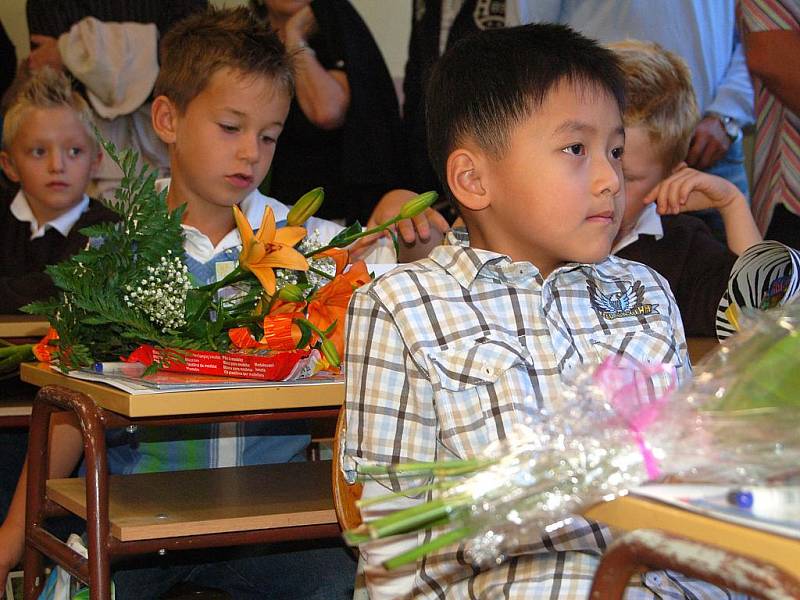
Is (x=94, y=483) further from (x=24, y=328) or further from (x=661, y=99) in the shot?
(x=661, y=99)

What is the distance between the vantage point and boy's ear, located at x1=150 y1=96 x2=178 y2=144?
2.87 meters

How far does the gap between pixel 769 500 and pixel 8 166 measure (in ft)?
13.6

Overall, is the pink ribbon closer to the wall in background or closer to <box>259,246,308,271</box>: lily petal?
<box>259,246,308,271</box>: lily petal

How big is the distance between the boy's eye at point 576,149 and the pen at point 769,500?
90 cm

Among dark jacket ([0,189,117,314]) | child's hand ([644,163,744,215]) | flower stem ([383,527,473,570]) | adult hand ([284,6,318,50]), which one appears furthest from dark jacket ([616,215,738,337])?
dark jacket ([0,189,117,314])

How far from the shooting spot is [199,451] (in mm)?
2453

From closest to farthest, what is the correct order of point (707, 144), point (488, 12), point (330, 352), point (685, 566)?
point (685, 566)
point (330, 352)
point (707, 144)
point (488, 12)

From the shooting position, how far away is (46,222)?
4.06 meters

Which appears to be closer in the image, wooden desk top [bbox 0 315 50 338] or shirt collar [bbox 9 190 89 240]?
wooden desk top [bbox 0 315 50 338]

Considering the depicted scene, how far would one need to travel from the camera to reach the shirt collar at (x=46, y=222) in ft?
13.2

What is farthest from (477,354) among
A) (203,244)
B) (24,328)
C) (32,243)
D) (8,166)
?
(8,166)

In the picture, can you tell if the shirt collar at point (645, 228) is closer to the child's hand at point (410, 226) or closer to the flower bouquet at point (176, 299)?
the child's hand at point (410, 226)

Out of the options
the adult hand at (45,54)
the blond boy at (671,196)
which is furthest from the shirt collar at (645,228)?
the adult hand at (45,54)

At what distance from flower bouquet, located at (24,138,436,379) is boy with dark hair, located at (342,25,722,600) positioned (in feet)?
0.99
